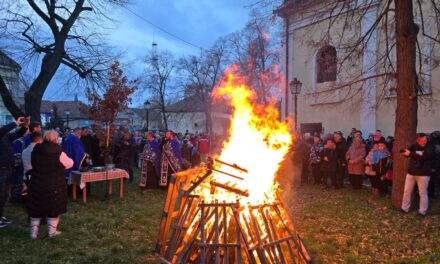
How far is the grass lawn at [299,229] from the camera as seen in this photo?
5629 mm

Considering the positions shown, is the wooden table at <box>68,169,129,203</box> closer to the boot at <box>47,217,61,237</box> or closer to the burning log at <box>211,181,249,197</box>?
the boot at <box>47,217,61,237</box>

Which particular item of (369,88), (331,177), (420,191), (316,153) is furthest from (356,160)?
(369,88)

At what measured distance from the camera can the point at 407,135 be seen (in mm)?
9078

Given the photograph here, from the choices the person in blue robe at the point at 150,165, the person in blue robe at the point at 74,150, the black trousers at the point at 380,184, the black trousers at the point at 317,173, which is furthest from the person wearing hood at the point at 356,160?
the person in blue robe at the point at 74,150

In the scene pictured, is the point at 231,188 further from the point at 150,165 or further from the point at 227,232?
the point at 150,165

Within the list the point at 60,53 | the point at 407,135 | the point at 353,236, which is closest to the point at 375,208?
the point at 407,135

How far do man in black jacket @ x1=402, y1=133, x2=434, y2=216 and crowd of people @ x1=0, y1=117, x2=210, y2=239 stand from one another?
6.18 m

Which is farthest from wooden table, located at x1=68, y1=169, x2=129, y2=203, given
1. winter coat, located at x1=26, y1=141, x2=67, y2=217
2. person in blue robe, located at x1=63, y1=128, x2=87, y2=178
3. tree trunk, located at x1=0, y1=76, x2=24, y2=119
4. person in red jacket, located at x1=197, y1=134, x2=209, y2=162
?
person in red jacket, located at x1=197, y1=134, x2=209, y2=162

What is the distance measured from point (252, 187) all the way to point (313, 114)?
15.2 metres

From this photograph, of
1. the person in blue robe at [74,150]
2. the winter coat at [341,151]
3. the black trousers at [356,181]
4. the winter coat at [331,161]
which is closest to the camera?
the person in blue robe at [74,150]

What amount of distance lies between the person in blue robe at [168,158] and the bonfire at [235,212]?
523 cm

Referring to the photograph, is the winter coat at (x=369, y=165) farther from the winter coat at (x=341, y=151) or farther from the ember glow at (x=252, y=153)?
the ember glow at (x=252, y=153)

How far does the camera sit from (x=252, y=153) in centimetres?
577

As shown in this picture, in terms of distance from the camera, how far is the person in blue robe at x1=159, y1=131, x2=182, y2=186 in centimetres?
1110
